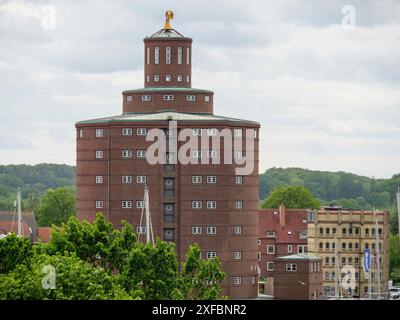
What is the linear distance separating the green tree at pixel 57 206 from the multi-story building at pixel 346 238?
39.9 meters

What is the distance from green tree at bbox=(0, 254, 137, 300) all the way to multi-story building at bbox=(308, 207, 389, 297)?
69.1 meters

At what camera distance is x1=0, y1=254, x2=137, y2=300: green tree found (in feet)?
140

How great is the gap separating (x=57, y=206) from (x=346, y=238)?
47.1 meters

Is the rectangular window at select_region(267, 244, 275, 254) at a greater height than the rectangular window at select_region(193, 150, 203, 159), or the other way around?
the rectangular window at select_region(193, 150, 203, 159)

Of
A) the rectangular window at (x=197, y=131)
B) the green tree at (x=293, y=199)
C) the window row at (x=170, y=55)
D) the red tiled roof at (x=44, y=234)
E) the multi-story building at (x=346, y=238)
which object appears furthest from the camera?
the green tree at (x=293, y=199)

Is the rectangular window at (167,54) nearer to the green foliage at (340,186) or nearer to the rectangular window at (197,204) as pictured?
the rectangular window at (197,204)

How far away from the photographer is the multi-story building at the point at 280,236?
13162cm

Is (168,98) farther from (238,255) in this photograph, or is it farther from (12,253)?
(12,253)

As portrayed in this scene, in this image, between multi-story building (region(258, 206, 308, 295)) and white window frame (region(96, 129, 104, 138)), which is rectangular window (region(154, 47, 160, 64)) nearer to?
white window frame (region(96, 129, 104, 138))

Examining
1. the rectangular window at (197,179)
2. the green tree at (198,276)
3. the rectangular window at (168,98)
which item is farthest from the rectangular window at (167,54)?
the green tree at (198,276)

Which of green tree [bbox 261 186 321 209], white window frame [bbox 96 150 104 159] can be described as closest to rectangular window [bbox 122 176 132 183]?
white window frame [bbox 96 150 104 159]

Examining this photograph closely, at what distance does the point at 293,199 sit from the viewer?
6122 inches

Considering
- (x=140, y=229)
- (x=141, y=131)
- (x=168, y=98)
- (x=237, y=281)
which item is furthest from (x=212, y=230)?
(x=168, y=98)
